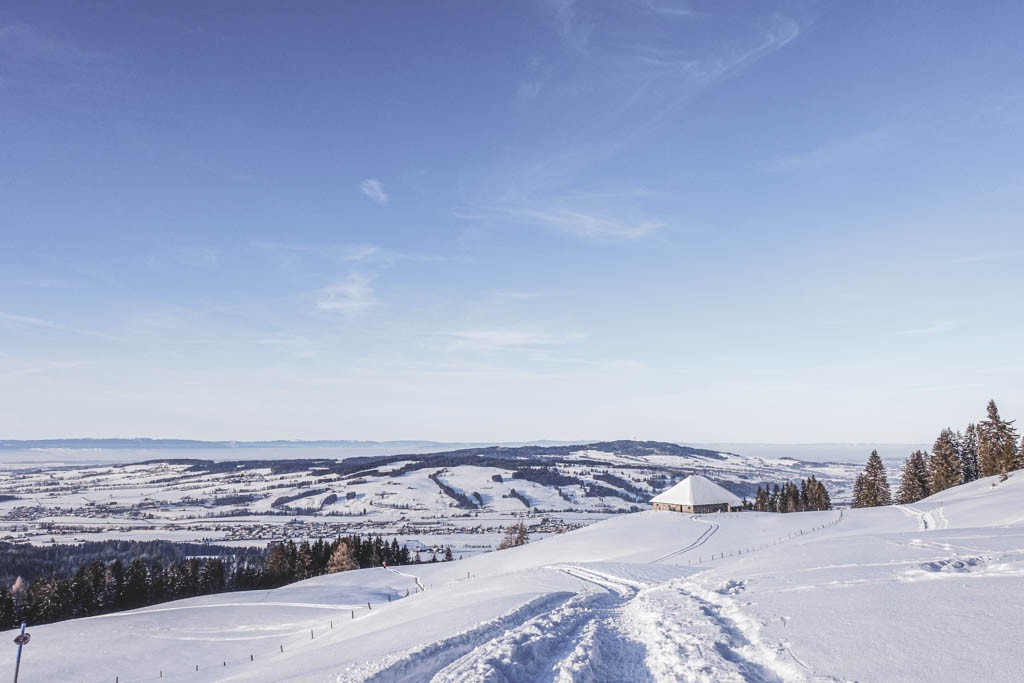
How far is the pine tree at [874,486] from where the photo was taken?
3292 inches

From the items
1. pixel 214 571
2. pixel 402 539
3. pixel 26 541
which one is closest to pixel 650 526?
pixel 214 571

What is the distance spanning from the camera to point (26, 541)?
163750mm

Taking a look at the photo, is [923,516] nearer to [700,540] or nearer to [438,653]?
[700,540]

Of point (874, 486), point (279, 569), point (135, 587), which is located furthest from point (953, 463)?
point (135, 587)

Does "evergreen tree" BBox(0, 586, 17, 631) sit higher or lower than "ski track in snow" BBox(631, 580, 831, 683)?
lower

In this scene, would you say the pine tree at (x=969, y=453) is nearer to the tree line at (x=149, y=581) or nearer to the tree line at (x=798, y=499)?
the tree line at (x=798, y=499)

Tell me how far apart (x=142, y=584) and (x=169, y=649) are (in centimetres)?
4022

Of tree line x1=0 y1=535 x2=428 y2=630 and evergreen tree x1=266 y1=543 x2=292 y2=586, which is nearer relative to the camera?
tree line x1=0 y1=535 x2=428 y2=630

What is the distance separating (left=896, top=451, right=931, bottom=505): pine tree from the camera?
84.0m

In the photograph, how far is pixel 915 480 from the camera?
279 ft

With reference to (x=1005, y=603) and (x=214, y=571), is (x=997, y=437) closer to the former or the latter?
(x=1005, y=603)

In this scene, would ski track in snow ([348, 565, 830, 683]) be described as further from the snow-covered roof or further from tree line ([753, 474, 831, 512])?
tree line ([753, 474, 831, 512])

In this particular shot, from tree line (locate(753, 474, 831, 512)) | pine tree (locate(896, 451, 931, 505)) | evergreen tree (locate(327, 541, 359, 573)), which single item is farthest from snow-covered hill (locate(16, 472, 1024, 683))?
tree line (locate(753, 474, 831, 512))

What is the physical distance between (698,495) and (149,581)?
81877 mm
